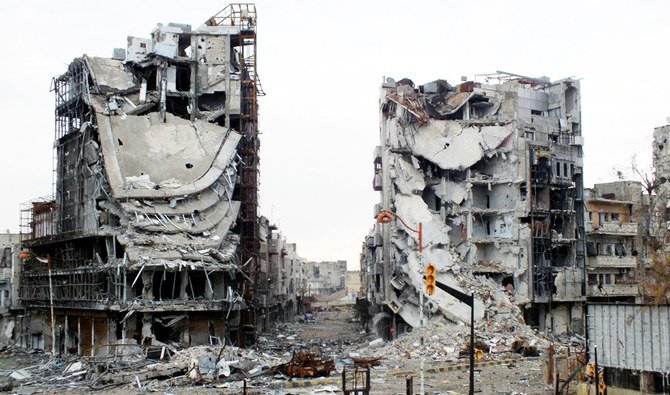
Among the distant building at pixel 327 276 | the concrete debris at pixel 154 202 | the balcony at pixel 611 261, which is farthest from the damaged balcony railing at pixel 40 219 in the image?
the distant building at pixel 327 276

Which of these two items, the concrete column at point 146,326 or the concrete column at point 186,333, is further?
the concrete column at point 186,333

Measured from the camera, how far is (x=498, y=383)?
3544 cm

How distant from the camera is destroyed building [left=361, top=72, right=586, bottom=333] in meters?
57.1

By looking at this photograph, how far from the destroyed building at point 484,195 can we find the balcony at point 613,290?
2.81m

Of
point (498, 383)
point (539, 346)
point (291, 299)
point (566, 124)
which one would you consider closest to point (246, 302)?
point (539, 346)

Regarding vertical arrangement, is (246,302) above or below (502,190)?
below

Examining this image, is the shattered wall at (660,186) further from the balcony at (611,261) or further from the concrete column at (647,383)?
the concrete column at (647,383)

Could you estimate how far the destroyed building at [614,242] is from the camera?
218 ft

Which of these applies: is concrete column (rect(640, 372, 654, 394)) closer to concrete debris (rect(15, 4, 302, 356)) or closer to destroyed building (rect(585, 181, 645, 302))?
concrete debris (rect(15, 4, 302, 356))

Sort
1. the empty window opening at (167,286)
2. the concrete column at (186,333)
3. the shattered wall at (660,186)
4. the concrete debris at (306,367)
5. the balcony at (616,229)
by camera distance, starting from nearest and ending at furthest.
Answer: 1. the concrete debris at (306,367)
2. the concrete column at (186,333)
3. the empty window opening at (167,286)
4. the balcony at (616,229)
5. the shattered wall at (660,186)

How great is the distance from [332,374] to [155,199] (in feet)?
62.7

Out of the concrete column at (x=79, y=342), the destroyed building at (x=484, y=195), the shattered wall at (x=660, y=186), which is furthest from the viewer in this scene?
the shattered wall at (x=660, y=186)

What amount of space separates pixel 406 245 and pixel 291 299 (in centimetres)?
5233

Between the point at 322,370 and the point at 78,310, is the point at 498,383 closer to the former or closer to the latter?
the point at 322,370
